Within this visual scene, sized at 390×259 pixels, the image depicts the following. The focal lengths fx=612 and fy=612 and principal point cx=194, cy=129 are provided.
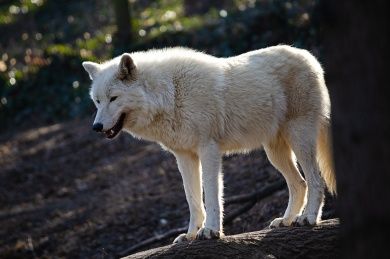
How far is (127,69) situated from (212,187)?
1327 mm

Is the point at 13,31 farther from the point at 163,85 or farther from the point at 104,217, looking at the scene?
the point at 163,85

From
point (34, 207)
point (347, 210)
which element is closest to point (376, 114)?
point (347, 210)

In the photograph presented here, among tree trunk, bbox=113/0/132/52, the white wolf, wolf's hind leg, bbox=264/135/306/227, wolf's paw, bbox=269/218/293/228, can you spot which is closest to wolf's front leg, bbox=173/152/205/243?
the white wolf

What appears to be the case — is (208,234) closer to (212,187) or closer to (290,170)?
(212,187)

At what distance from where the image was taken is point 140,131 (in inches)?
224

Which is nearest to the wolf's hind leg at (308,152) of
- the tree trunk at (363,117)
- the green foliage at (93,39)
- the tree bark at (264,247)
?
the tree bark at (264,247)

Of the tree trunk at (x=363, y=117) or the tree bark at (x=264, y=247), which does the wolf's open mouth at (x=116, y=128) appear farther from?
the tree trunk at (x=363, y=117)

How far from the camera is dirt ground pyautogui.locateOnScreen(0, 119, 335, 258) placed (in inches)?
329

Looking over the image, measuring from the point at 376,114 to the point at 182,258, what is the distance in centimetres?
252

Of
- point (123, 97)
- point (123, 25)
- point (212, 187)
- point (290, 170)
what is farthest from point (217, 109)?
point (123, 25)

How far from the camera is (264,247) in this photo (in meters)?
4.70

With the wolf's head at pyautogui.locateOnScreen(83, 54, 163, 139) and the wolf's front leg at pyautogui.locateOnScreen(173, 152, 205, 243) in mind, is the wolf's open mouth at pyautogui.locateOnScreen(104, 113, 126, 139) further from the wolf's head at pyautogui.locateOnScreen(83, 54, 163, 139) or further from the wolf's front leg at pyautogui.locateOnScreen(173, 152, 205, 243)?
the wolf's front leg at pyautogui.locateOnScreen(173, 152, 205, 243)

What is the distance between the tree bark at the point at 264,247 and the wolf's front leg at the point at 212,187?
212 mm

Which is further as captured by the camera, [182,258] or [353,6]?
[182,258]
